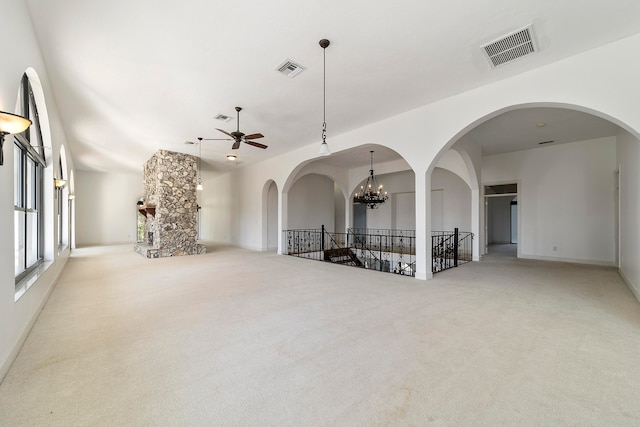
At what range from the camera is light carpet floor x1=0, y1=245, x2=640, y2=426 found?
177 cm

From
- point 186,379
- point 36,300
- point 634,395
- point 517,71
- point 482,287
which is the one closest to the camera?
point 634,395

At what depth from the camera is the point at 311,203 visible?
12.4m

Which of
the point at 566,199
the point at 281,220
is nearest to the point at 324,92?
the point at 281,220

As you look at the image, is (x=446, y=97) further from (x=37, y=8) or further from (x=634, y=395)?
(x=37, y=8)

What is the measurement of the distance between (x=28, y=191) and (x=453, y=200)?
1165 cm

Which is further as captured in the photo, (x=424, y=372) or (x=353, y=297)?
(x=353, y=297)

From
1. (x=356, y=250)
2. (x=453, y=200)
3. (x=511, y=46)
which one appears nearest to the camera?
(x=511, y=46)

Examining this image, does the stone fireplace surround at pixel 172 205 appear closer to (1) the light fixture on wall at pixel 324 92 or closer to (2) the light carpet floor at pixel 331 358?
(2) the light carpet floor at pixel 331 358

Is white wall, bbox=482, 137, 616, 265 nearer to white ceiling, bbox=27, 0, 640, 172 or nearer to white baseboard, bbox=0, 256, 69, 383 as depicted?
white ceiling, bbox=27, 0, 640, 172

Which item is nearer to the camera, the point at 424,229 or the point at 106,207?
the point at 424,229

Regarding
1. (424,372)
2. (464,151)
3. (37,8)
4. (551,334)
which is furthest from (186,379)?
(464,151)

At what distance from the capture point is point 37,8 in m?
2.85

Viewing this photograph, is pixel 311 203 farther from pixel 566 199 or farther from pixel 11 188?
pixel 11 188

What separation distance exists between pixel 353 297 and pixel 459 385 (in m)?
2.24
